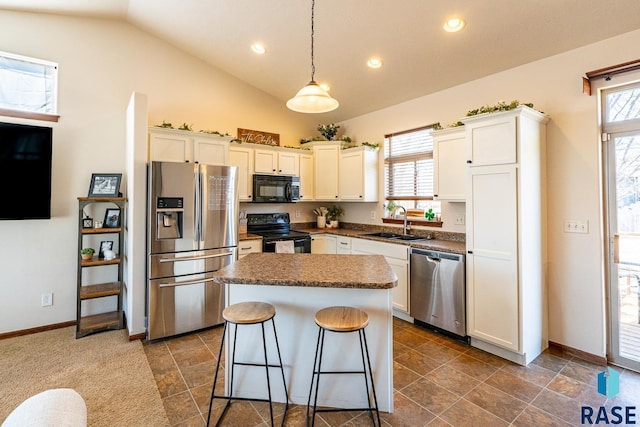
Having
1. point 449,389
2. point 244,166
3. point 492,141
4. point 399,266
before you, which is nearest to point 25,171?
point 244,166

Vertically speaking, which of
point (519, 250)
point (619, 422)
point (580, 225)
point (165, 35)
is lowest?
point (619, 422)

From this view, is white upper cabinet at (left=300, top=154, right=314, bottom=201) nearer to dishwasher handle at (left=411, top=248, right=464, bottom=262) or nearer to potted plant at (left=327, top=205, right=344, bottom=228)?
potted plant at (left=327, top=205, right=344, bottom=228)

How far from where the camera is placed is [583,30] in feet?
8.14

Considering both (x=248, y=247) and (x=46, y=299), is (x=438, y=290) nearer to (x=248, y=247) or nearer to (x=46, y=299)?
(x=248, y=247)

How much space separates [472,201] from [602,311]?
1386mm

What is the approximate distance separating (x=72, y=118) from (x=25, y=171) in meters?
0.74

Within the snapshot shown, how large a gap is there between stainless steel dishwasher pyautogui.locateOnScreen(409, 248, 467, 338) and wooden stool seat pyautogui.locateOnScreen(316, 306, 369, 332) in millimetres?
1550

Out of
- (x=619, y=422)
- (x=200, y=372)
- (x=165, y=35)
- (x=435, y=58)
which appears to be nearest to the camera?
(x=619, y=422)

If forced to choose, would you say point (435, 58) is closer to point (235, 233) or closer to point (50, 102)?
point (235, 233)

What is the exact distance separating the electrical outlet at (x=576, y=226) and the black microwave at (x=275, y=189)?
322cm

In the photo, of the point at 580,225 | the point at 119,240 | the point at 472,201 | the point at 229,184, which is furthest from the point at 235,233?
the point at 580,225

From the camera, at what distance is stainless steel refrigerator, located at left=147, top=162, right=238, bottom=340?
3016 millimetres

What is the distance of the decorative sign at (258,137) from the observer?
4.54 meters

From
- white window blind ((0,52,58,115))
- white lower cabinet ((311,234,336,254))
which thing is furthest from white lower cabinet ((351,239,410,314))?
white window blind ((0,52,58,115))
